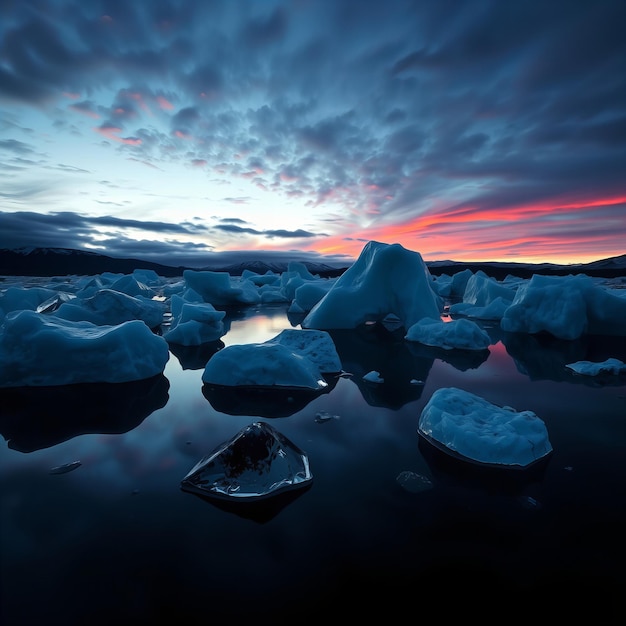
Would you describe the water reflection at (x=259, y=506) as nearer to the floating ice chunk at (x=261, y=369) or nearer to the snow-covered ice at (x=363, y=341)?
the snow-covered ice at (x=363, y=341)

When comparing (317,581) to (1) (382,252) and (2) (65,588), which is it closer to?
(2) (65,588)

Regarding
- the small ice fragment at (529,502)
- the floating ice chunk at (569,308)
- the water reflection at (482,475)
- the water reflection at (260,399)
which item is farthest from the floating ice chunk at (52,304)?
the floating ice chunk at (569,308)

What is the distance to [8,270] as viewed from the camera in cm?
7606

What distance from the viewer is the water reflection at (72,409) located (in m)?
3.24

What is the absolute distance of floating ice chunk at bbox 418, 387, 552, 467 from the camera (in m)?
2.56

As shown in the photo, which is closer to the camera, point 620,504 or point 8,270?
point 620,504

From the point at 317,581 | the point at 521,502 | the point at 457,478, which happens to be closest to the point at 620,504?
the point at 521,502

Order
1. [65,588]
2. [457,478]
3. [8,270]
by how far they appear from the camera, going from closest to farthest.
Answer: [65,588], [457,478], [8,270]

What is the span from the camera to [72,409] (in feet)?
12.7

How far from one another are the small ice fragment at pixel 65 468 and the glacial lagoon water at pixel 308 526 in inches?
0.6

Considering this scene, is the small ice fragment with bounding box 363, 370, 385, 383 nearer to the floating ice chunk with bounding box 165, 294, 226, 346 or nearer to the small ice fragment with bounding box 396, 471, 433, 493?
the small ice fragment with bounding box 396, 471, 433, 493

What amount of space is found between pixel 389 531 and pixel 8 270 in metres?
102

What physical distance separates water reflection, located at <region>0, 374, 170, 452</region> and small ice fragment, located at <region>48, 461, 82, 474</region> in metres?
0.54

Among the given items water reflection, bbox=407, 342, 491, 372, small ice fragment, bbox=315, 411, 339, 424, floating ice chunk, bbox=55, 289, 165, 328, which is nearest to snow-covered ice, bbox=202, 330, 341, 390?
small ice fragment, bbox=315, 411, 339, 424
